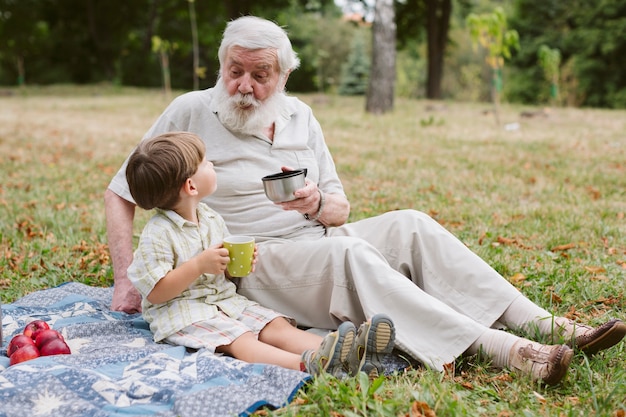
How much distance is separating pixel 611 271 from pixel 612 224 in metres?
1.41

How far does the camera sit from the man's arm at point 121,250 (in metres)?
3.53

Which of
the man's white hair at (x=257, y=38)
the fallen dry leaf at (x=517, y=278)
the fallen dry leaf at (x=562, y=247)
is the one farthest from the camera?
the fallen dry leaf at (x=562, y=247)

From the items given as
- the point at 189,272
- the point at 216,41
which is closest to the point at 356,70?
the point at 216,41

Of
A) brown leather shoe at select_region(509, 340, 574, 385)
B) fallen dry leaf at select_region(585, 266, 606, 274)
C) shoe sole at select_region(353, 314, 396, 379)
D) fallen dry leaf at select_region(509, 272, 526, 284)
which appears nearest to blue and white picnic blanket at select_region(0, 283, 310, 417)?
shoe sole at select_region(353, 314, 396, 379)

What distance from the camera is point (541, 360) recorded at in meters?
2.63

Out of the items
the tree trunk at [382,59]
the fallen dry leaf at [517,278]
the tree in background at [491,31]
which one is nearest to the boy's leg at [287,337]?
the fallen dry leaf at [517,278]

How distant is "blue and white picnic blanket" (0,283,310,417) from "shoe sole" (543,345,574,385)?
36.6 inches

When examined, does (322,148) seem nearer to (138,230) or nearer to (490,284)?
(490,284)

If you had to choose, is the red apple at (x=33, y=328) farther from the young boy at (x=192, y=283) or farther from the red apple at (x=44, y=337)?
the young boy at (x=192, y=283)

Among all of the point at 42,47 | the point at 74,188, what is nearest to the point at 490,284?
the point at 74,188

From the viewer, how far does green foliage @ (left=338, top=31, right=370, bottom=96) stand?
3275cm

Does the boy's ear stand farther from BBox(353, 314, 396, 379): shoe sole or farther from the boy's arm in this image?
BBox(353, 314, 396, 379): shoe sole

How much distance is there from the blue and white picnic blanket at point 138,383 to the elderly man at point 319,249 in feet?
1.65

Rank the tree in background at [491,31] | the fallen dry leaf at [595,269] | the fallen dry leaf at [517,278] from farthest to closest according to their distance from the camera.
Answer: the tree in background at [491,31] < the fallen dry leaf at [595,269] < the fallen dry leaf at [517,278]
